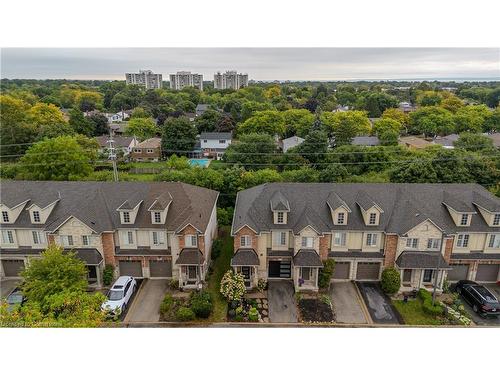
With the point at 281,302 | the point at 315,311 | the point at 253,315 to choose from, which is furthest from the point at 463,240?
the point at 253,315

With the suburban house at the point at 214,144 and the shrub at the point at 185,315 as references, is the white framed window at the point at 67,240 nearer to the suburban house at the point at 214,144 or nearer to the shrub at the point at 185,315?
the shrub at the point at 185,315

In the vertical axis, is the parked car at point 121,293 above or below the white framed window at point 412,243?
below

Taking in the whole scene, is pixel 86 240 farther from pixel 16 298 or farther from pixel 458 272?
pixel 458 272

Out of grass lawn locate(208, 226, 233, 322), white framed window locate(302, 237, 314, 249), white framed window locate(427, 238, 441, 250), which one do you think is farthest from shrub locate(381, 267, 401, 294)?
grass lawn locate(208, 226, 233, 322)

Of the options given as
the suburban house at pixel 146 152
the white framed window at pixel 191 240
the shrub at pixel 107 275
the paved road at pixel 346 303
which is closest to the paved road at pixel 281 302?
the paved road at pixel 346 303

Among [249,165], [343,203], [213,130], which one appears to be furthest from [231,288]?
[213,130]

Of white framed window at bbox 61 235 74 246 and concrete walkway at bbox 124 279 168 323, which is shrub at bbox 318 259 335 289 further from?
white framed window at bbox 61 235 74 246

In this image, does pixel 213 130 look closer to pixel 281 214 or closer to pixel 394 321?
pixel 281 214
